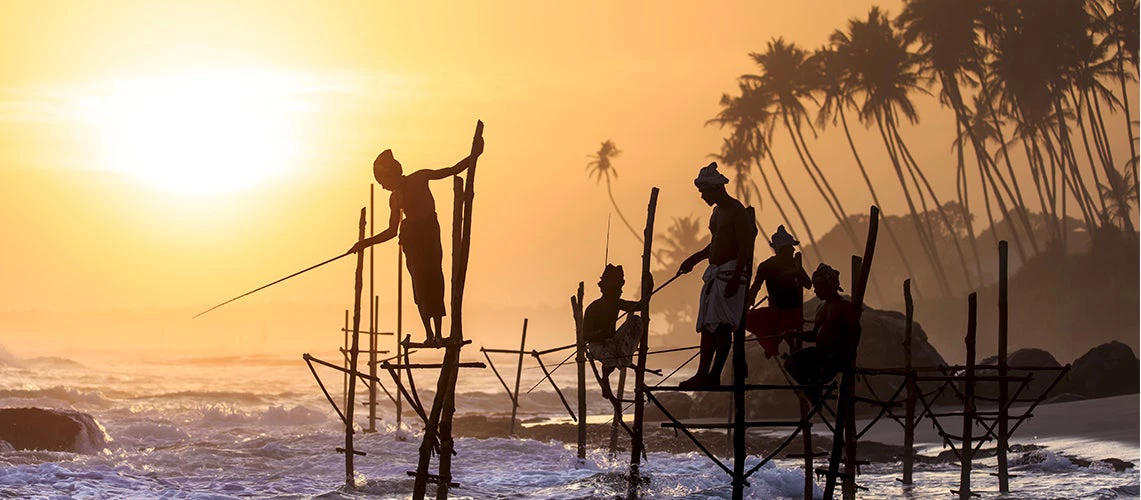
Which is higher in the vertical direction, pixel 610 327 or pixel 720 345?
pixel 610 327

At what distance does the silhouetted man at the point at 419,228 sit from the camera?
557 inches

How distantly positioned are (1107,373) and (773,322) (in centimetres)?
2517

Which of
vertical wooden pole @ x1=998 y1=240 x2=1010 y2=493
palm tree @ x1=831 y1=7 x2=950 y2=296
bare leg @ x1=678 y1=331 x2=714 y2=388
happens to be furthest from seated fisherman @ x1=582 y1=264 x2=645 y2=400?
palm tree @ x1=831 y1=7 x2=950 y2=296

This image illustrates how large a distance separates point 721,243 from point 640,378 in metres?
2.94

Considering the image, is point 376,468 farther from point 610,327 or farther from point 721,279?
point 721,279

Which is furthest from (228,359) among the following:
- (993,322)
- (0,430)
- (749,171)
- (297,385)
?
(0,430)

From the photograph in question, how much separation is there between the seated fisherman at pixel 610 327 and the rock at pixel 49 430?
18.4 m

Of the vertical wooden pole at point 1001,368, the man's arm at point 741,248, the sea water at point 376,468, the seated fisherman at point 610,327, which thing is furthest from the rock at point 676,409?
the man's arm at point 741,248

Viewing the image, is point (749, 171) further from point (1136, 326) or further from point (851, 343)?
point (851, 343)

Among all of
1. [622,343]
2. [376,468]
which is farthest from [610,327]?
[376,468]

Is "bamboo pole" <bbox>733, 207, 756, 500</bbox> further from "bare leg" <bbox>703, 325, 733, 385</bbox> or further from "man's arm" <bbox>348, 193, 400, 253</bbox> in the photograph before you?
"man's arm" <bbox>348, 193, 400, 253</bbox>

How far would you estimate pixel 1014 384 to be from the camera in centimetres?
3600

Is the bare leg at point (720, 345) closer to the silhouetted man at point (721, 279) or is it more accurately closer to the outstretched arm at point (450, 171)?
the silhouetted man at point (721, 279)

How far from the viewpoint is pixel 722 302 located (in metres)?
13.2
